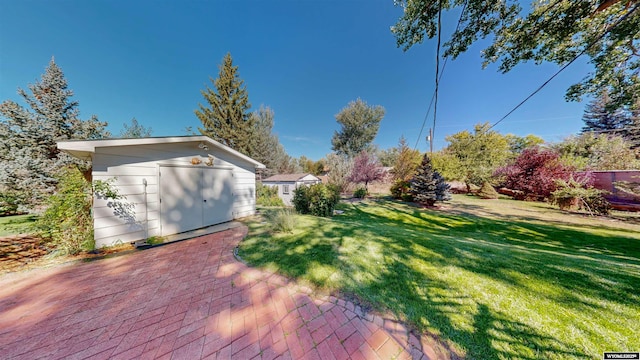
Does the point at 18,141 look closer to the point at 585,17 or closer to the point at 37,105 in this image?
the point at 37,105

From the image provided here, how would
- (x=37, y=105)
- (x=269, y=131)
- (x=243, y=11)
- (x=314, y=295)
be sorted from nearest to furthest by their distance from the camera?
1. (x=314, y=295)
2. (x=37, y=105)
3. (x=243, y=11)
4. (x=269, y=131)

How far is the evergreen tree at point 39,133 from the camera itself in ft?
18.9

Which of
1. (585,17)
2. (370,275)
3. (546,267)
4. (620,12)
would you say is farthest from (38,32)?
(620,12)

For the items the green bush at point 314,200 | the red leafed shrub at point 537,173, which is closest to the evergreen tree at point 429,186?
the green bush at point 314,200

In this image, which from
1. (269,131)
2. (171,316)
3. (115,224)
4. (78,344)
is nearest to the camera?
(78,344)

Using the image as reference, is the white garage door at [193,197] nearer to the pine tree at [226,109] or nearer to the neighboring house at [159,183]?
the neighboring house at [159,183]

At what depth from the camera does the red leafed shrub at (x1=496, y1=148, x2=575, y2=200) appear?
34.4 ft

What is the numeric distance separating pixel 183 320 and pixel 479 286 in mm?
3655

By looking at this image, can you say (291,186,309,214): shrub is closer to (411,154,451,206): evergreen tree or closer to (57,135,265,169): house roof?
(57,135,265,169): house roof

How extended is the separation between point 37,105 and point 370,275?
14.0 m

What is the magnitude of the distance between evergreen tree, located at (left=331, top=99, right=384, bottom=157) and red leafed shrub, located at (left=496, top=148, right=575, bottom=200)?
1309 cm

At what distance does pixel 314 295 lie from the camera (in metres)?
2.39

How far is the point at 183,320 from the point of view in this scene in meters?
2.03

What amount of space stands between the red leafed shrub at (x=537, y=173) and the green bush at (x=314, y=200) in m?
12.3
